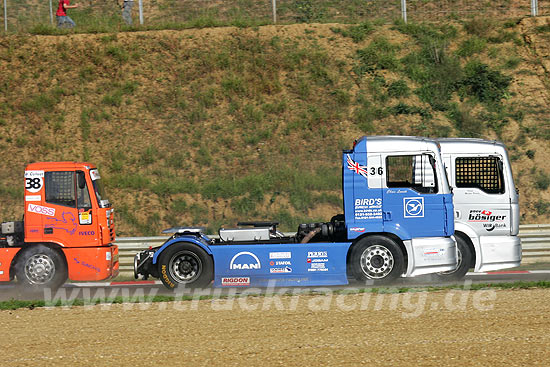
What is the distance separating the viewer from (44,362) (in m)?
8.41

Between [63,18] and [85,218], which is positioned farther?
[63,18]

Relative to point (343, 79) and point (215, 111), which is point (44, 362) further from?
point (343, 79)

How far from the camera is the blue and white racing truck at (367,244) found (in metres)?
13.5

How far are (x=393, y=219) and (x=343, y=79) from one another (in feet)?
46.5

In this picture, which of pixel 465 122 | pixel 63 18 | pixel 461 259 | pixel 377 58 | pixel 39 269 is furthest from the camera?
pixel 63 18

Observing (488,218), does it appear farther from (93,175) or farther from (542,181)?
(542,181)

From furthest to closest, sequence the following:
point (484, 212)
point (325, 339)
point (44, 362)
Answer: point (484, 212)
point (325, 339)
point (44, 362)

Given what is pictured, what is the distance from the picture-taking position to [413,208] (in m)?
13.5

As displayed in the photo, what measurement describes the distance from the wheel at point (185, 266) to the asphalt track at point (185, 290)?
0.18 meters

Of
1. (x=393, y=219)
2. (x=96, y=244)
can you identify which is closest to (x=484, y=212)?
(x=393, y=219)

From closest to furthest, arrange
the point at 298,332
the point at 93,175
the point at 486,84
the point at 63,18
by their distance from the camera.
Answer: the point at 298,332 < the point at 93,175 < the point at 486,84 < the point at 63,18

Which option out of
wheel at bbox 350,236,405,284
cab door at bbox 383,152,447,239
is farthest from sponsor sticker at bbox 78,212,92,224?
cab door at bbox 383,152,447,239

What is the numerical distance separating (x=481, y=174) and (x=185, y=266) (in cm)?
608

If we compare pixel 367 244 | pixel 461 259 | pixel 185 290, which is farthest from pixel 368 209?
pixel 185 290
